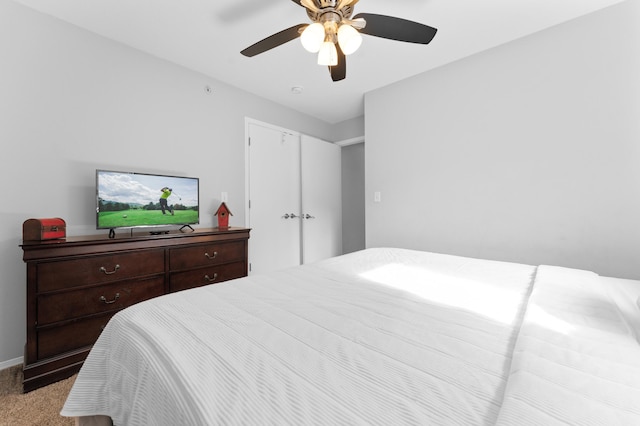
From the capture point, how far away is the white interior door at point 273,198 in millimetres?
3223

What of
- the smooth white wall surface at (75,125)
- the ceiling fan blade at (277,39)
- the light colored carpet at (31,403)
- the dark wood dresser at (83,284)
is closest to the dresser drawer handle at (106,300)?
the dark wood dresser at (83,284)

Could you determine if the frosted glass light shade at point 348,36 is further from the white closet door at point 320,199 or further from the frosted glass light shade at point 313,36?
the white closet door at point 320,199

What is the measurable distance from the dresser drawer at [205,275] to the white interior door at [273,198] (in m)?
0.63

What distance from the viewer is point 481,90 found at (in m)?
2.40

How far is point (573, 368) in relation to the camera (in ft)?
1.82

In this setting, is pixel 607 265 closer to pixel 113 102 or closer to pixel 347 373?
pixel 347 373

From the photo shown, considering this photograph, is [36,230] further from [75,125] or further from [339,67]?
[339,67]

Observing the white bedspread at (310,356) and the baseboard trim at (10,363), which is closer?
the white bedspread at (310,356)

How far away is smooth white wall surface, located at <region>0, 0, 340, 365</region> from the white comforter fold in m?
2.75

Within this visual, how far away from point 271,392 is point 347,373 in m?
0.17

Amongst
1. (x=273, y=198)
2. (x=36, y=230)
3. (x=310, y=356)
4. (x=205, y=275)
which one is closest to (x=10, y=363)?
(x=36, y=230)

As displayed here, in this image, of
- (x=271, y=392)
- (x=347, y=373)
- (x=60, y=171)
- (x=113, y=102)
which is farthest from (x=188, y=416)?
(x=113, y=102)

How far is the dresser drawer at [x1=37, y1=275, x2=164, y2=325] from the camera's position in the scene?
1593 mm

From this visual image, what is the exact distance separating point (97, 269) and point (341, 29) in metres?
2.16
